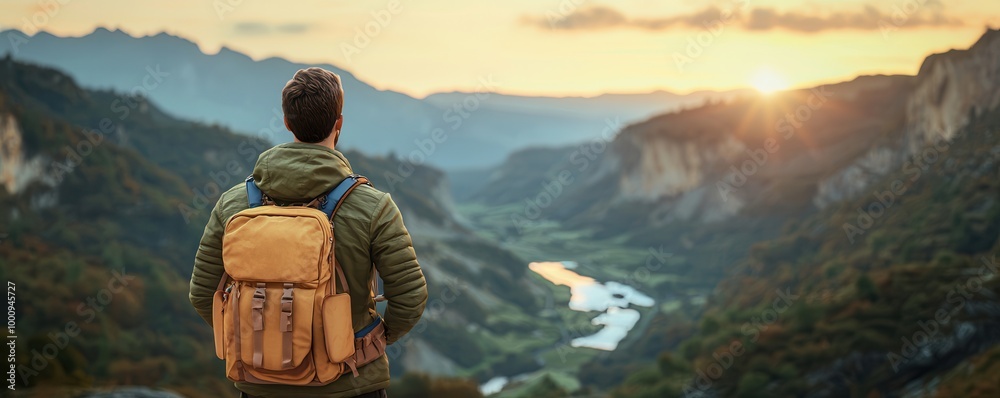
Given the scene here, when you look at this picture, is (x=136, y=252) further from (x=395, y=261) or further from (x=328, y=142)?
(x=395, y=261)

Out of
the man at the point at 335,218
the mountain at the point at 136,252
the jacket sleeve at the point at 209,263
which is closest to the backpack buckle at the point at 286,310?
the man at the point at 335,218

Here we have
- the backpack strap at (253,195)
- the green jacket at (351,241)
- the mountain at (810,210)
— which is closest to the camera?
the green jacket at (351,241)

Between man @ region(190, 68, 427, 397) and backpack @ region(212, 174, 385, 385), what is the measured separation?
0.07 meters

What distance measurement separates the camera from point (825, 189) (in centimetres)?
13675

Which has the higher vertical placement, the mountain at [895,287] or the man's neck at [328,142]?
the man's neck at [328,142]

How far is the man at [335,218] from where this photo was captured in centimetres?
477

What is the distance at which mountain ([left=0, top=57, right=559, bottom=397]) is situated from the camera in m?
65.6

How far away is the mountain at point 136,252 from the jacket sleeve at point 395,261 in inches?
1392

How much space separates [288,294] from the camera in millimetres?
4676

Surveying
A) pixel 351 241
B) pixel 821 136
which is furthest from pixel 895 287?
pixel 821 136

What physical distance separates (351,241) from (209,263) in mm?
889

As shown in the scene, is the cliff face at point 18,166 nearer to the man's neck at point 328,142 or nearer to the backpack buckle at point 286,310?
the man's neck at point 328,142

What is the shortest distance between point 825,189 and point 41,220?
10529 cm

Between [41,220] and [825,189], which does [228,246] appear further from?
[825,189]
